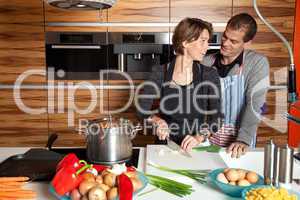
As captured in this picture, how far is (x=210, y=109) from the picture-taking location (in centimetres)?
185

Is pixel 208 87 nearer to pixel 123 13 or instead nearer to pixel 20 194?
pixel 20 194

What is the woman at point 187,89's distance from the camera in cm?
178

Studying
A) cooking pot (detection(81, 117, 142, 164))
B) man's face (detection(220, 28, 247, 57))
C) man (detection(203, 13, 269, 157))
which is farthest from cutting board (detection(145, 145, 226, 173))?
man's face (detection(220, 28, 247, 57))

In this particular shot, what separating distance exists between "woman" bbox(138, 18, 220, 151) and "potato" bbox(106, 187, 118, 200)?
0.90m

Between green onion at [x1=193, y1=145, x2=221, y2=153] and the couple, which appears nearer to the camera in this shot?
green onion at [x1=193, y1=145, x2=221, y2=153]

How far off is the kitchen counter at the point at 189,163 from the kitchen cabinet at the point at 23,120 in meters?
1.47

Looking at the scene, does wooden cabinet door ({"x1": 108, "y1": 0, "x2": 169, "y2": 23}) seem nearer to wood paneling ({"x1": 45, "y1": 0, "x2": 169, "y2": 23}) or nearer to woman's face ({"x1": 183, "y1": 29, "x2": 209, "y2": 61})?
wood paneling ({"x1": 45, "y1": 0, "x2": 169, "y2": 23})

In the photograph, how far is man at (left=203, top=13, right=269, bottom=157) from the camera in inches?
72.7

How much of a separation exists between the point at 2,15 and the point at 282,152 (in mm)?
2617

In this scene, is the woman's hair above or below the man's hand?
above

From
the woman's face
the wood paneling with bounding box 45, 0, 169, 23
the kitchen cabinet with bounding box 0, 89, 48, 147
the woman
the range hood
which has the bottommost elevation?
the kitchen cabinet with bounding box 0, 89, 48, 147

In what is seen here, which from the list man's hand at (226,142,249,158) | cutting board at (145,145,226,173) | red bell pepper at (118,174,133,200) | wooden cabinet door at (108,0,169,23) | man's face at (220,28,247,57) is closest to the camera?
red bell pepper at (118,174,133,200)

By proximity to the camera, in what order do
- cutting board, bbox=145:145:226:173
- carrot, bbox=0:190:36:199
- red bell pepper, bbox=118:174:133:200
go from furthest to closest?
1. cutting board, bbox=145:145:226:173
2. carrot, bbox=0:190:36:199
3. red bell pepper, bbox=118:174:133:200

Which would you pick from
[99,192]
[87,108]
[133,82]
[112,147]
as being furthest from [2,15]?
[99,192]
